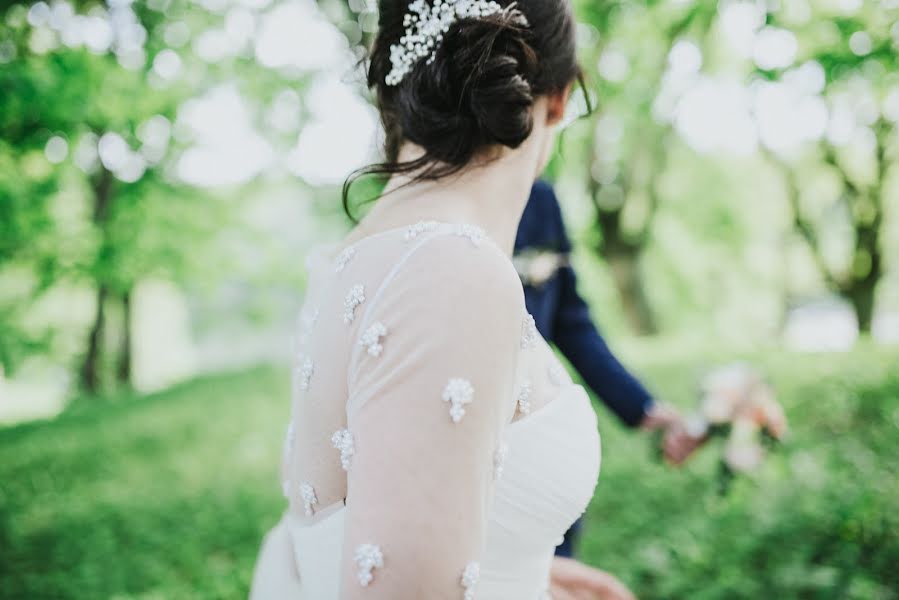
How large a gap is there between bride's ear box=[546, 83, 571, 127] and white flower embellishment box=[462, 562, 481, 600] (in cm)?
107

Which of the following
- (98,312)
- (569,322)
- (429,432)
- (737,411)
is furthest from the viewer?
(98,312)

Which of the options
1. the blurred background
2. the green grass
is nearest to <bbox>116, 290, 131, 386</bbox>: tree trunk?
the blurred background

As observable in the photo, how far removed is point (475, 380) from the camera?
3.64 feet

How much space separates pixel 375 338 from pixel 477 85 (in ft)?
2.05

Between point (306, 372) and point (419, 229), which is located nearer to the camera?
point (419, 229)

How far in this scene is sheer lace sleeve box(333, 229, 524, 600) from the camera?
1.08 meters

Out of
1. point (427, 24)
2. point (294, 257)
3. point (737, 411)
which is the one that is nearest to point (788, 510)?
point (737, 411)

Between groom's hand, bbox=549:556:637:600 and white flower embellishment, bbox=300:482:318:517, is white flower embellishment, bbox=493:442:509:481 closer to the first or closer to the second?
white flower embellishment, bbox=300:482:318:517

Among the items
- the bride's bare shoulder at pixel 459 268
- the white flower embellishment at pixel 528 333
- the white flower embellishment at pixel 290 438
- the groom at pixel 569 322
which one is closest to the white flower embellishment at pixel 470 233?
the bride's bare shoulder at pixel 459 268

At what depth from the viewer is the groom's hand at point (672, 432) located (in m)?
2.96

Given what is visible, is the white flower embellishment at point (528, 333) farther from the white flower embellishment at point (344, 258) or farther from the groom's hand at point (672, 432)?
the groom's hand at point (672, 432)

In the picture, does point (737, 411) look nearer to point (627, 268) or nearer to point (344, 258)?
point (344, 258)

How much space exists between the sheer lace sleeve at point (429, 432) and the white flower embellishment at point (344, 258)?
24 centimetres

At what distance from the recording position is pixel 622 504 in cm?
609
